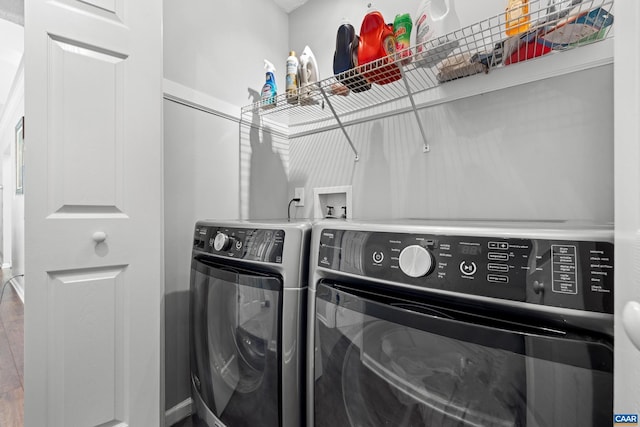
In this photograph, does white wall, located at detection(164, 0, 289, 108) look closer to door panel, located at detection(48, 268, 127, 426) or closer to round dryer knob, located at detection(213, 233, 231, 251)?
round dryer knob, located at detection(213, 233, 231, 251)

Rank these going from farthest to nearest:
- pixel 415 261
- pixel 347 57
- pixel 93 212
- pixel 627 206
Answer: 1. pixel 347 57
2. pixel 93 212
3. pixel 415 261
4. pixel 627 206

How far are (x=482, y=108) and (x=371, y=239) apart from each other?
936 millimetres

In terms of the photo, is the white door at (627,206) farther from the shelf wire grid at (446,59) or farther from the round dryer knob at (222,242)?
the round dryer knob at (222,242)

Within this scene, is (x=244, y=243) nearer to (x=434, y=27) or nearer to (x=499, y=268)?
(x=499, y=268)

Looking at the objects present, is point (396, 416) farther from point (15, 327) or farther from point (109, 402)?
point (15, 327)

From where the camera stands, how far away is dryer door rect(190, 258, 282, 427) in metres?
0.88

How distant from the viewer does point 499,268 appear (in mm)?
520

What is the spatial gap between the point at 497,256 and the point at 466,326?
152 mm

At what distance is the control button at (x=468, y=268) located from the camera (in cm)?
54

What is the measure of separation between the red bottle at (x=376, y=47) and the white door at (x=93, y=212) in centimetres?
89

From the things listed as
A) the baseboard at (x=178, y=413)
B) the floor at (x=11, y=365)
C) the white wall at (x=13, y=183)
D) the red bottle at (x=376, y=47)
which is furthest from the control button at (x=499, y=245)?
the white wall at (x=13, y=183)

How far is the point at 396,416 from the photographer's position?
638mm

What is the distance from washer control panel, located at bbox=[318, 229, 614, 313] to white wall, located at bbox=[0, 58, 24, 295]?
8.17 ft

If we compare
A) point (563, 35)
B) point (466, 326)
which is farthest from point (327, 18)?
point (466, 326)
